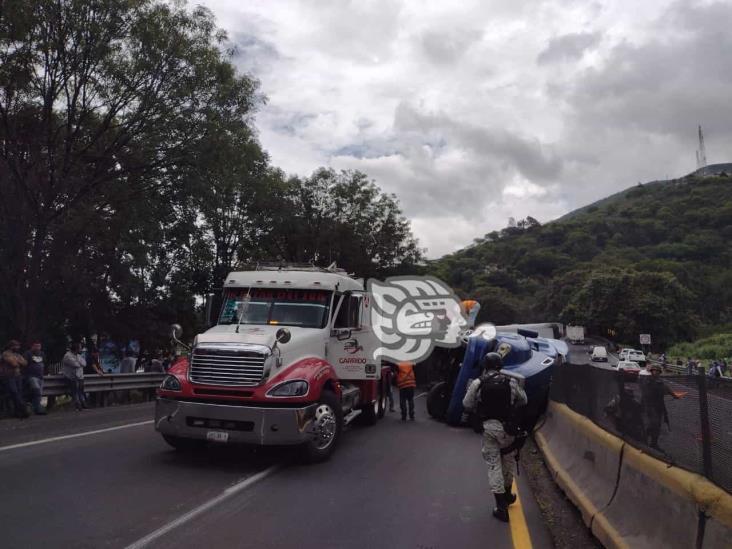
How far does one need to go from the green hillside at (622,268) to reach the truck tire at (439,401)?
46765mm

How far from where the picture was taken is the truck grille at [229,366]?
8383mm

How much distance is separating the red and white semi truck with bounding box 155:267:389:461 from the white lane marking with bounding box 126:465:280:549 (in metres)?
0.46

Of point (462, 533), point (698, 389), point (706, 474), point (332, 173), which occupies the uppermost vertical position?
point (332, 173)

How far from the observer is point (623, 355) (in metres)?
51.6

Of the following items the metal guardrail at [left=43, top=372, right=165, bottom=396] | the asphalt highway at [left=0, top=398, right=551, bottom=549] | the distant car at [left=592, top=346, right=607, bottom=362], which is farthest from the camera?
the distant car at [left=592, top=346, right=607, bottom=362]

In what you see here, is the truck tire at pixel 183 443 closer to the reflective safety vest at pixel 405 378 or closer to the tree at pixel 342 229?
the reflective safety vest at pixel 405 378

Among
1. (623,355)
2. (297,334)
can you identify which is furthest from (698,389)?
(623,355)

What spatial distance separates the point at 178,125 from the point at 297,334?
1119 centimetres

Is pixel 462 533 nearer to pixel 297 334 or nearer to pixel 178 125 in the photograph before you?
pixel 297 334

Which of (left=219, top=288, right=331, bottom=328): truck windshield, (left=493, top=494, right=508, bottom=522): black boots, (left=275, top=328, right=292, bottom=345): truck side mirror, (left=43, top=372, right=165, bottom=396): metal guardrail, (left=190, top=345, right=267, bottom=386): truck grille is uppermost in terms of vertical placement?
(left=219, top=288, right=331, bottom=328): truck windshield

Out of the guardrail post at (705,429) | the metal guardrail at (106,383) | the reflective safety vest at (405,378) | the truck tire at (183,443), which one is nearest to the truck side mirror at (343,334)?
the truck tire at (183,443)

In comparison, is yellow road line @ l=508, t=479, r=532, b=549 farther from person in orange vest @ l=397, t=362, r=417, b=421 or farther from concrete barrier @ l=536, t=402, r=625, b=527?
person in orange vest @ l=397, t=362, r=417, b=421

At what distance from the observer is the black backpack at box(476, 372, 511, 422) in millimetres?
6605

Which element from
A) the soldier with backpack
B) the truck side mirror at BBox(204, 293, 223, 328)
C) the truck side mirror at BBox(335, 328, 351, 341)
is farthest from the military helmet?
the truck side mirror at BBox(204, 293, 223, 328)
